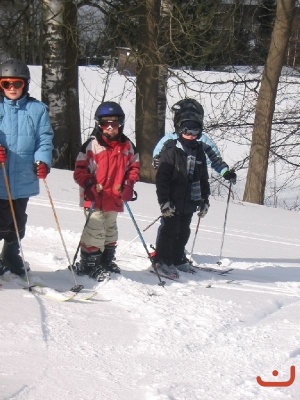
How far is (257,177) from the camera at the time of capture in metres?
12.9

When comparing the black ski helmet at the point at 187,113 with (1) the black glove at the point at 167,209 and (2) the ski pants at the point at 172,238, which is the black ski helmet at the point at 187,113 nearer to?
(1) the black glove at the point at 167,209

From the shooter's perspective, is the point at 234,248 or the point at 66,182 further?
the point at 66,182

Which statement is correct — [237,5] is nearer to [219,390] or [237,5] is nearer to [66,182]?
[66,182]

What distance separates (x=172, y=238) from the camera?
5992mm

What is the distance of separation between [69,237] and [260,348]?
3362mm

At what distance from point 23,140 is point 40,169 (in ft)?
0.92

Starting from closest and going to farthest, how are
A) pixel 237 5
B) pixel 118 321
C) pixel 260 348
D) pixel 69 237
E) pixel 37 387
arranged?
pixel 37 387 < pixel 260 348 < pixel 118 321 < pixel 69 237 < pixel 237 5

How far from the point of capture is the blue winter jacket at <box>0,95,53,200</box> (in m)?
4.88

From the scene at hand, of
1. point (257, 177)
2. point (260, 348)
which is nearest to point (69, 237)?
point (260, 348)

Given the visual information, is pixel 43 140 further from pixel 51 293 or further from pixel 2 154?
pixel 51 293

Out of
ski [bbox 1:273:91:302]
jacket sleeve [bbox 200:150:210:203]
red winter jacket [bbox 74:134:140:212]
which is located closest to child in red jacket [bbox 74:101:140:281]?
red winter jacket [bbox 74:134:140:212]

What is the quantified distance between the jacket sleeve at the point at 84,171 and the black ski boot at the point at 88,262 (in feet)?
1.98

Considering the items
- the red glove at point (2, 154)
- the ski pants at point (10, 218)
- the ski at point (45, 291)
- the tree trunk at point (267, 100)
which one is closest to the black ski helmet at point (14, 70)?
the red glove at point (2, 154)

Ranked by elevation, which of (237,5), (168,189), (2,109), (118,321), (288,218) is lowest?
(288,218)
